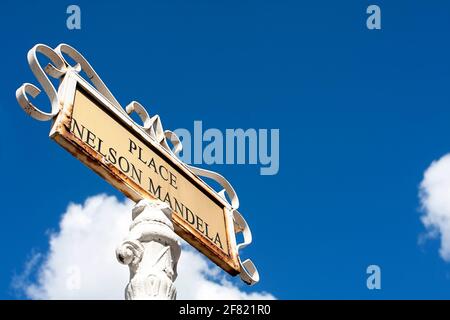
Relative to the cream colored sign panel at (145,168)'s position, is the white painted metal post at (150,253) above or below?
below

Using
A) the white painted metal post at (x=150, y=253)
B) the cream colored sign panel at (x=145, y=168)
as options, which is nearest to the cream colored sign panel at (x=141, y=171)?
the cream colored sign panel at (x=145, y=168)

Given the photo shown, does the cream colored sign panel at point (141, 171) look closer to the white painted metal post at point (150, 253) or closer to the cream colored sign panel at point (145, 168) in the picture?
the cream colored sign panel at point (145, 168)

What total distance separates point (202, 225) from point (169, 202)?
40 centimetres

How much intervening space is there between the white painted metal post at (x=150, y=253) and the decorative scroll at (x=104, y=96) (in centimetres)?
99

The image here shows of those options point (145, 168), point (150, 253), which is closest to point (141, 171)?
point (145, 168)

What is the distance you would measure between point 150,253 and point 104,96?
1.48 metres

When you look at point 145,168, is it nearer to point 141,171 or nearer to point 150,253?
point 141,171

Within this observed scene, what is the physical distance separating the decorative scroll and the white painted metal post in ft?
3.26

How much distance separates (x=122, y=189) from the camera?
834 cm

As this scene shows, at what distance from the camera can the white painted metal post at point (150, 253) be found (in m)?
7.84

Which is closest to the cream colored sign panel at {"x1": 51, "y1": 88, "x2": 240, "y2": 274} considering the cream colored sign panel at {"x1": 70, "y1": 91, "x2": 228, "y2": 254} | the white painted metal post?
the cream colored sign panel at {"x1": 70, "y1": 91, "x2": 228, "y2": 254}

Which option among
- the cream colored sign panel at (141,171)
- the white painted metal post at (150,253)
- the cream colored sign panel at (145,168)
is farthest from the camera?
the cream colored sign panel at (145,168)
